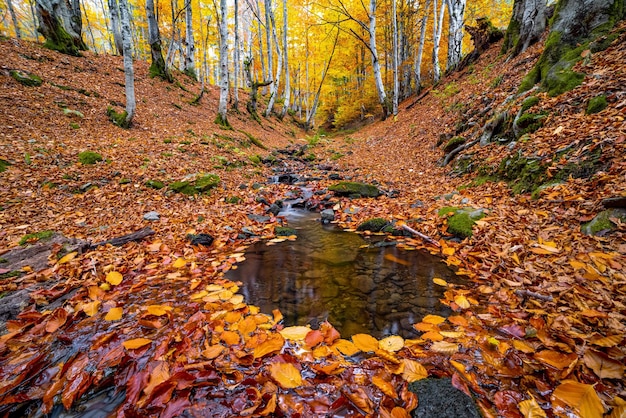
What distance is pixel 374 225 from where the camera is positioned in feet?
16.0

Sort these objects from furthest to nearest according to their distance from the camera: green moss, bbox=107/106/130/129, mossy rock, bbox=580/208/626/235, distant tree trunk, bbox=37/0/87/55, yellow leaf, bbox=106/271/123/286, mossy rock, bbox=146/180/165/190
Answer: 1. distant tree trunk, bbox=37/0/87/55
2. green moss, bbox=107/106/130/129
3. mossy rock, bbox=146/180/165/190
4. yellow leaf, bbox=106/271/123/286
5. mossy rock, bbox=580/208/626/235

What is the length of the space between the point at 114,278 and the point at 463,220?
4.71 m

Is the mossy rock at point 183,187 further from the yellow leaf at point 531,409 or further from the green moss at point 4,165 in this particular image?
the yellow leaf at point 531,409

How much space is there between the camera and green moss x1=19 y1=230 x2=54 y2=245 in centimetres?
358

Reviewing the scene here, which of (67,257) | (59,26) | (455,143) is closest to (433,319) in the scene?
(67,257)

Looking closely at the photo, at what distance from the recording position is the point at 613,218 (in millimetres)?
2629

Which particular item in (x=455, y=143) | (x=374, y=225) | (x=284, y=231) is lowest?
(x=284, y=231)

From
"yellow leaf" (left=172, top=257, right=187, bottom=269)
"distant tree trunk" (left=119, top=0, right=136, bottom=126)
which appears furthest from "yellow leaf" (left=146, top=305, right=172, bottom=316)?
"distant tree trunk" (left=119, top=0, right=136, bottom=126)

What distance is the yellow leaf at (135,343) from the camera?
206cm

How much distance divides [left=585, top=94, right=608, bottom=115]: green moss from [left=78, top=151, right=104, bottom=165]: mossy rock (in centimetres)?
975

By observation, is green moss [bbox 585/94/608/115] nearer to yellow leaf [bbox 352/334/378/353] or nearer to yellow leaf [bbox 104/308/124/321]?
yellow leaf [bbox 352/334/378/353]

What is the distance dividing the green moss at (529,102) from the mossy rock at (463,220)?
2.91 metres

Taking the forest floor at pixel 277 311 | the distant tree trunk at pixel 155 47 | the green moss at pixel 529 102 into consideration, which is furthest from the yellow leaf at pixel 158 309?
the distant tree trunk at pixel 155 47

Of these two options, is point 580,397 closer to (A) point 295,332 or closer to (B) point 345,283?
(A) point 295,332
